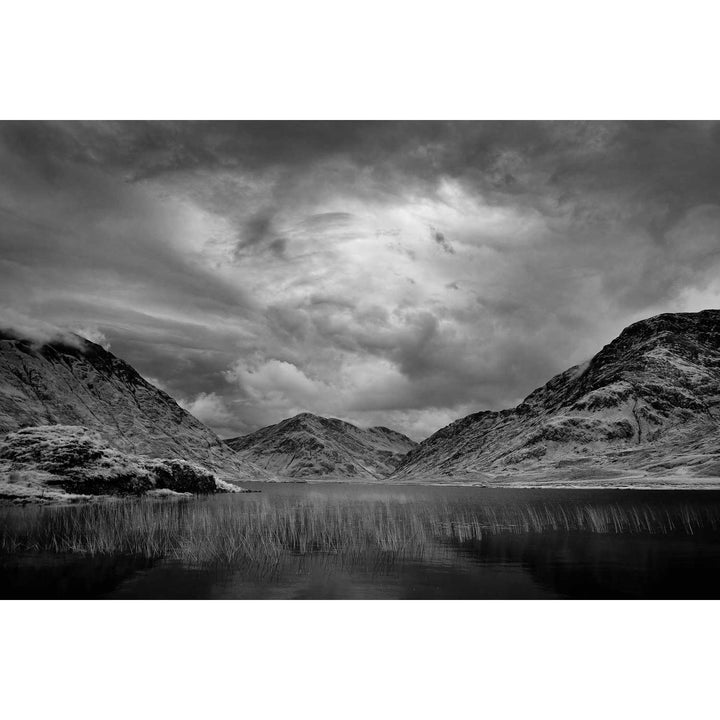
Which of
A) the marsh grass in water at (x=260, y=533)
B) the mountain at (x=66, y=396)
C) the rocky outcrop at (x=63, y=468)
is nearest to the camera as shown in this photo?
the marsh grass in water at (x=260, y=533)

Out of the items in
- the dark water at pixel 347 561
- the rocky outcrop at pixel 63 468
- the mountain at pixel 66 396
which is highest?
the mountain at pixel 66 396

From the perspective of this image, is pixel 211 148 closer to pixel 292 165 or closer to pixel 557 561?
pixel 292 165

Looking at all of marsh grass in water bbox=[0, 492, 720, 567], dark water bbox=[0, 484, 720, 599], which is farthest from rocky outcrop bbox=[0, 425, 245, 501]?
dark water bbox=[0, 484, 720, 599]

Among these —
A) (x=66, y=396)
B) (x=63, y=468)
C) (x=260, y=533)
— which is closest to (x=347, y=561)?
(x=260, y=533)

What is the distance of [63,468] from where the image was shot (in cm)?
5244

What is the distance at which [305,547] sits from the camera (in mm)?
24547

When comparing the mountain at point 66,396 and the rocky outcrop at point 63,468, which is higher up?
the mountain at point 66,396

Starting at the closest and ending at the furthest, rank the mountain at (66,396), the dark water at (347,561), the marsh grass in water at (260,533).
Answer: the dark water at (347,561) < the marsh grass in water at (260,533) < the mountain at (66,396)

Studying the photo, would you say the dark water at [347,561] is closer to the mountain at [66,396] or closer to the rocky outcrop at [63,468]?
the rocky outcrop at [63,468]

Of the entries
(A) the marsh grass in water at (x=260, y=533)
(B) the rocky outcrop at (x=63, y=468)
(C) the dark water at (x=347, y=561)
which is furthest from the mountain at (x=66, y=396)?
(C) the dark water at (x=347, y=561)

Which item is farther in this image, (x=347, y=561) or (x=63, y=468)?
(x=63, y=468)

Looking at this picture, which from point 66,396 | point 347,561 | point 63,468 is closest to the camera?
point 347,561

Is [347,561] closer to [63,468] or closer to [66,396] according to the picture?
[63,468]

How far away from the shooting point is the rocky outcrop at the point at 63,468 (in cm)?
4847
